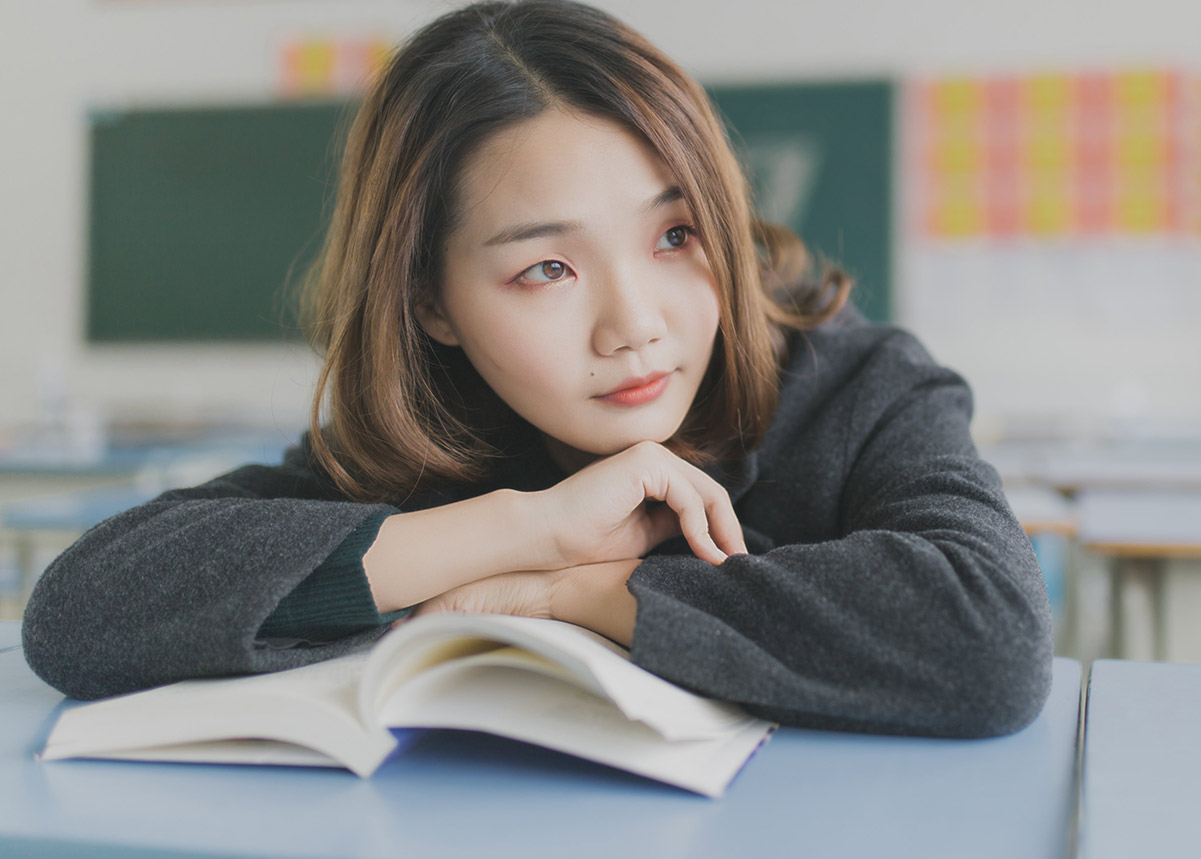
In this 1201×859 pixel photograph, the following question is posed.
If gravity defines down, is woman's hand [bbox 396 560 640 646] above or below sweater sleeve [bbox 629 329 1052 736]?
below

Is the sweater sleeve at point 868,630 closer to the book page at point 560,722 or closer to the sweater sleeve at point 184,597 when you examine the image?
the book page at point 560,722

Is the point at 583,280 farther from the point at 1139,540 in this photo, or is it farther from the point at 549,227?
the point at 1139,540

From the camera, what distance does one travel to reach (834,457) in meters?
1.04

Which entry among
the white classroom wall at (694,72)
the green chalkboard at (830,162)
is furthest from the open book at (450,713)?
the green chalkboard at (830,162)

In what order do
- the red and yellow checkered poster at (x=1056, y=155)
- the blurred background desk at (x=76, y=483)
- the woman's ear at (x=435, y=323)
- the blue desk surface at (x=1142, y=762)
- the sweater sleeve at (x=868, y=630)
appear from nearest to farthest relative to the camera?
the blue desk surface at (x=1142, y=762), the sweater sleeve at (x=868, y=630), the woman's ear at (x=435, y=323), the blurred background desk at (x=76, y=483), the red and yellow checkered poster at (x=1056, y=155)

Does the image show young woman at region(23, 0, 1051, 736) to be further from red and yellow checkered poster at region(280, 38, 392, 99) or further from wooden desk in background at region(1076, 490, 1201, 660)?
red and yellow checkered poster at region(280, 38, 392, 99)

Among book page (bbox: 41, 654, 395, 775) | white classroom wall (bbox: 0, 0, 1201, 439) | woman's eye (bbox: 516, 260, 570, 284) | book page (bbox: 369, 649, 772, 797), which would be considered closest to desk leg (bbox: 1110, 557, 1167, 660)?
woman's eye (bbox: 516, 260, 570, 284)

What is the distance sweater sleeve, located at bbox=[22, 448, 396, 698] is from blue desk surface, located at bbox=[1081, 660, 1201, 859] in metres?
0.51

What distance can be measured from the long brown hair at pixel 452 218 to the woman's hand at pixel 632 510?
0.50 ft

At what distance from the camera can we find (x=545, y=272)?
36.6 inches

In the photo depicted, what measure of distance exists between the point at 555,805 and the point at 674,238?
0.57 meters

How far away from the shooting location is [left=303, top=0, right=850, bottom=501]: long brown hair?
976 millimetres

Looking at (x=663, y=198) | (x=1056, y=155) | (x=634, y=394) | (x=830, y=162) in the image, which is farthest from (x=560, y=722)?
(x=1056, y=155)

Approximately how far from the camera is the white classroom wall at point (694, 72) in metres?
4.28
